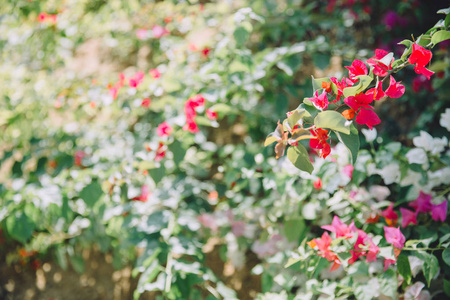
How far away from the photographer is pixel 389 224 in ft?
3.35

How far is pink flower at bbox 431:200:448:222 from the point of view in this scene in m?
0.96

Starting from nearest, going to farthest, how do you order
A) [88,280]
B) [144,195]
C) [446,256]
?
1. [446,256]
2. [144,195]
3. [88,280]

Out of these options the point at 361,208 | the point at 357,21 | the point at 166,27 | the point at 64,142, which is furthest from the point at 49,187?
the point at 357,21

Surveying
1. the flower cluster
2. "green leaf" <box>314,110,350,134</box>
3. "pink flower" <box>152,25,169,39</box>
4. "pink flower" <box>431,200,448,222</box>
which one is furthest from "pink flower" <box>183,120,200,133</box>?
"pink flower" <box>152,25,169,39</box>

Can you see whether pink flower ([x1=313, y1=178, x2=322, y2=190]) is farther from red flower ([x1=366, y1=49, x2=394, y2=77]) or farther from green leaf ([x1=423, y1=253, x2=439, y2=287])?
red flower ([x1=366, y1=49, x2=394, y2=77])

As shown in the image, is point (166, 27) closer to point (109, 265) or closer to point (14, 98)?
point (14, 98)

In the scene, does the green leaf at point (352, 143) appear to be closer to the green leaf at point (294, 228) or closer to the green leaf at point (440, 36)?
the green leaf at point (440, 36)

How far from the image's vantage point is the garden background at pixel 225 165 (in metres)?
0.97

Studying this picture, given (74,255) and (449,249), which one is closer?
(449,249)

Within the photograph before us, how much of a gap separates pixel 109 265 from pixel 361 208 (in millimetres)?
1222

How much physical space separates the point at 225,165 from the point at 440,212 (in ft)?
2.36

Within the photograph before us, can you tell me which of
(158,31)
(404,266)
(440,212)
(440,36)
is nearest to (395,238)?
(404,266)

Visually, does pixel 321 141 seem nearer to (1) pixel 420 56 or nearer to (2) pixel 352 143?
(2) pixel 352 143

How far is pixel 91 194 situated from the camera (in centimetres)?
120
